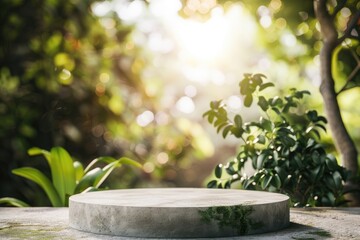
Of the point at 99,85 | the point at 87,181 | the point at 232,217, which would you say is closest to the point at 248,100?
the point at 87,181

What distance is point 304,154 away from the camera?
12.6 feet

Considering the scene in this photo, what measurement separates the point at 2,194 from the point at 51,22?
1.91 m

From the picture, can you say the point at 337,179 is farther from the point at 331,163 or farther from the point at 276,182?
the point at 276,182

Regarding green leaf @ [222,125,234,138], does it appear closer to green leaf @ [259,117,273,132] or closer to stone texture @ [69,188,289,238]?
green leaf @ [259,117,273,132]

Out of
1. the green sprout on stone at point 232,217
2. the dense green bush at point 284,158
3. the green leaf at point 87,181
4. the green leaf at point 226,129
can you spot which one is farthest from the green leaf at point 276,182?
the green leaf at point 87,181

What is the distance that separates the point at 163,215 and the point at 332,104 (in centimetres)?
225

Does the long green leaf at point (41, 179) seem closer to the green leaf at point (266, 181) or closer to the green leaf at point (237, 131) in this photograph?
the green leaf at point (237, 131)

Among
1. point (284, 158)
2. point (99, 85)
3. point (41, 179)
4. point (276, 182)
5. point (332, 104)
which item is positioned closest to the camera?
point (276, 182)

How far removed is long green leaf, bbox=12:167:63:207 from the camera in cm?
404

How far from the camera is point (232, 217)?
2463mm

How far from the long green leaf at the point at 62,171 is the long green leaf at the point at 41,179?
0.07 m

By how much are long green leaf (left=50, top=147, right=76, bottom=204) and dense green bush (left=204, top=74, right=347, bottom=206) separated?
41.2 inches

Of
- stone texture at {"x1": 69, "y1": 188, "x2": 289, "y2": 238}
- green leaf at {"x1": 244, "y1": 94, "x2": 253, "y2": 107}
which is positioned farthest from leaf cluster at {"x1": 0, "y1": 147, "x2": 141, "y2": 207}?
stone texture at {"x1": 69, "y1": 188, "x2": 289, "y2": 238}

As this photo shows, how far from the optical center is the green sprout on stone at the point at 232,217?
7.98 ft
